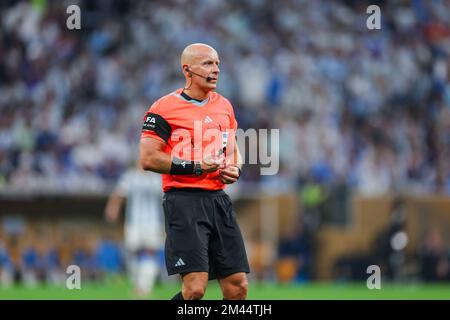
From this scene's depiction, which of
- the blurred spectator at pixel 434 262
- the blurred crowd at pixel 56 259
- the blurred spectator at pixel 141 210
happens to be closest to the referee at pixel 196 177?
the blurred spectator at pixel 141 210

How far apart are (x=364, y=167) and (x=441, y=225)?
2658mm

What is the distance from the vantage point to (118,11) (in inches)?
1037

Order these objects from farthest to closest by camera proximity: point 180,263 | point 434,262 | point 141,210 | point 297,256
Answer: point 297,256 → point 434,262 → point 141,210 → point 180,263

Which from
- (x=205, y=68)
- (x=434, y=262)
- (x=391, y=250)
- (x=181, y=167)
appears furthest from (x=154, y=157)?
(x=434, y=262)

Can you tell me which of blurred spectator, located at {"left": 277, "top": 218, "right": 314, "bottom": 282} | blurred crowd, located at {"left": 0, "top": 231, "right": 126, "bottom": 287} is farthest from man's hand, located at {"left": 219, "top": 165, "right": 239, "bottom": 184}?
blurred spectator, located at {"left": 277, "top": 218, "right": 314, "bottom": 282}

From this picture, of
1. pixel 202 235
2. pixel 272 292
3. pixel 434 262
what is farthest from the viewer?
pixel 434 262

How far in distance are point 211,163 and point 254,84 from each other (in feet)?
51.7

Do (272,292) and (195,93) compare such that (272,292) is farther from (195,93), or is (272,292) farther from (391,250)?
(195,93)

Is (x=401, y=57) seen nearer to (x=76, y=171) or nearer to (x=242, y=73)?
(x=242, y=73)

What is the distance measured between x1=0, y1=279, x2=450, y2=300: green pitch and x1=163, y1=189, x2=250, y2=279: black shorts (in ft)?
21.0

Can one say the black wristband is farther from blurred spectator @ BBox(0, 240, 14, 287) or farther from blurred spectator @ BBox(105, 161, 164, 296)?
blurred spectator @ BBox(0, 240, 14, 287)

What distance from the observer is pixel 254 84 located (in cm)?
2492

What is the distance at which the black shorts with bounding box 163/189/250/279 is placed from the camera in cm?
922
